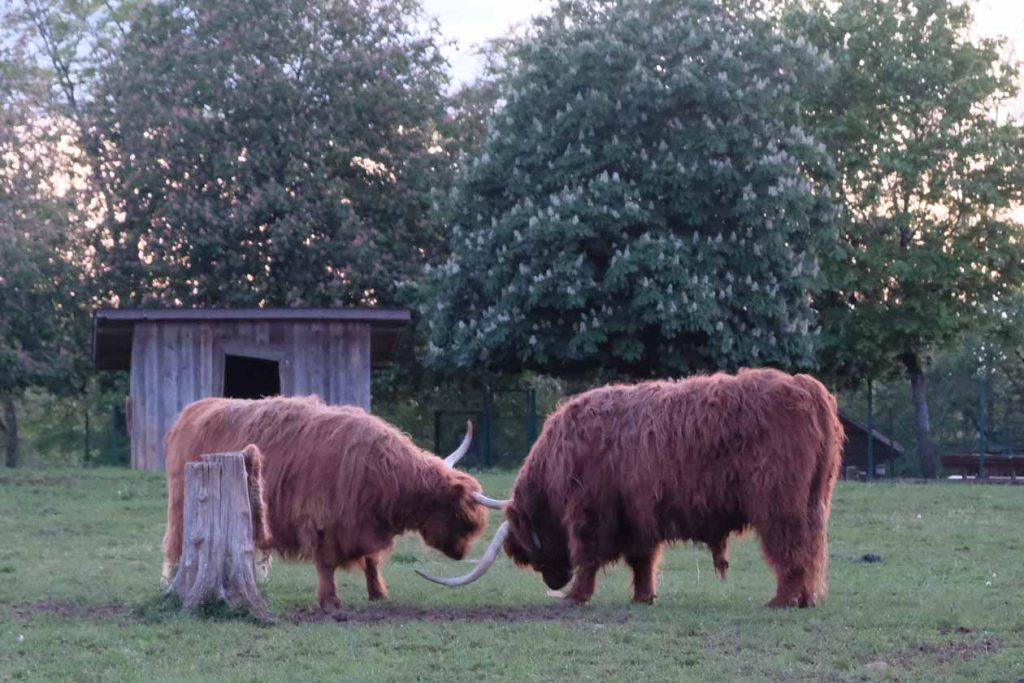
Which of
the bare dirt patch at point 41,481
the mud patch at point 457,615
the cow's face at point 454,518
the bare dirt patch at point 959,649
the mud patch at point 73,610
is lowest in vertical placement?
the mud patch at point 457,615

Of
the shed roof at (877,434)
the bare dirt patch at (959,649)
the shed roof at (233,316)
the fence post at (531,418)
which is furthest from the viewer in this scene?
the shed roof at (877,434)

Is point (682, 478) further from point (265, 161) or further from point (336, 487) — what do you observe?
point (265, 161)

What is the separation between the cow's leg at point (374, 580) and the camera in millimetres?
10656

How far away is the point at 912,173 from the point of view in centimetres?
3145

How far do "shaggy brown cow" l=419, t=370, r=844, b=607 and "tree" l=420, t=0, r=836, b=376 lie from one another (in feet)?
44.3

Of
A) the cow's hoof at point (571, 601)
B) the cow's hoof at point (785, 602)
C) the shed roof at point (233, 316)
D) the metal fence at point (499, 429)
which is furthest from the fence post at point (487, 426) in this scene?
the cow's hoof at point (785, 602)

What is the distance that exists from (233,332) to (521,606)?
45.4 feet

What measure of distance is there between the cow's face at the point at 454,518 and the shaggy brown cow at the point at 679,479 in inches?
10.4

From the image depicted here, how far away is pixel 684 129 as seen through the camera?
25.8 m

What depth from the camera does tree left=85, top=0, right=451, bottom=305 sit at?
102ft

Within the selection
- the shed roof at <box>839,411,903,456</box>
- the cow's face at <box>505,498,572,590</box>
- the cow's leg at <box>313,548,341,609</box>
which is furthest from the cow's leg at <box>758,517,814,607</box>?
the shed roof at <box>839,411,903,456</box>

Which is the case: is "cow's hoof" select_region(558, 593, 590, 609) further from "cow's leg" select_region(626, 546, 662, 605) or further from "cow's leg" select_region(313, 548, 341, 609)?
"cow's leg" select_region(313, 548, 341, 609)

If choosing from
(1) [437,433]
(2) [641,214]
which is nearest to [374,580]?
(2) [641,214]

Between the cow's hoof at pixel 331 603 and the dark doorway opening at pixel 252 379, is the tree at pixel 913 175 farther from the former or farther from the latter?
the cow's hoof at pixel 331 603
